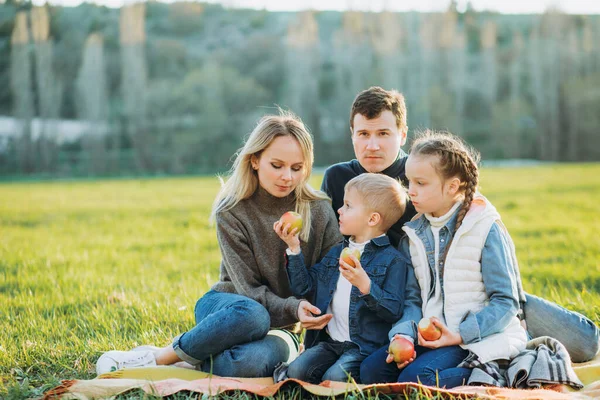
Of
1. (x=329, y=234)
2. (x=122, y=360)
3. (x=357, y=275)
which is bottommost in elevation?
(x=122, y=360)

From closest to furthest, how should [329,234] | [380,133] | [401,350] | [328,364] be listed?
[401,350], [328,364], [329,234], [380,133]

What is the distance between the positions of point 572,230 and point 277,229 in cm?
700

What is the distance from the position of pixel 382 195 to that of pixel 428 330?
782 mm

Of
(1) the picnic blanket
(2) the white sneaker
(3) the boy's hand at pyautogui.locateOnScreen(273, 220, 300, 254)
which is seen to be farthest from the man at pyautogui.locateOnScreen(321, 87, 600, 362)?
(2) the white sneaker

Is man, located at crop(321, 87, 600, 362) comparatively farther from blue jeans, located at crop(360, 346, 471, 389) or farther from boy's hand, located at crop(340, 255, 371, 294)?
boy's hand, located at crop(340, 255, 371, 294)

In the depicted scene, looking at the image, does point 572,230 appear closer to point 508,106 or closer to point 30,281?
point 30,281

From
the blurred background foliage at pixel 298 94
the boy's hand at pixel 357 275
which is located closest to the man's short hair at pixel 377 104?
the boy's hand at pixel 357 275

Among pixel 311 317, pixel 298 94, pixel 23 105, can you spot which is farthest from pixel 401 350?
pixel 23 105

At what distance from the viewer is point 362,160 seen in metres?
4.25

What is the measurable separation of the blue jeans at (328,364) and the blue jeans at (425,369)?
9cm

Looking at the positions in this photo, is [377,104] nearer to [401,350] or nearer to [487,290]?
[487,290]

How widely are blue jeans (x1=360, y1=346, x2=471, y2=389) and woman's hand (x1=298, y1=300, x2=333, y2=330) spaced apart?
315mm

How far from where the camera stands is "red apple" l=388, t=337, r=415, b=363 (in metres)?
3.23

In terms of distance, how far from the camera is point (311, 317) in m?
3.59
